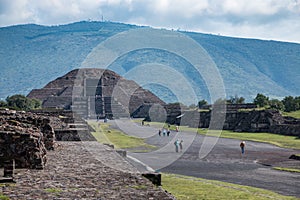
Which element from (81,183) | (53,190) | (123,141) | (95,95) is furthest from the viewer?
(95,95)

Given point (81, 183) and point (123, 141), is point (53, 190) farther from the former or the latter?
point (123, 141)

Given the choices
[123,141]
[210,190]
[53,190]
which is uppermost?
[123,141]

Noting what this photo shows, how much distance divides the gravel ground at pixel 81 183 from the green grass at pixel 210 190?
2.60m

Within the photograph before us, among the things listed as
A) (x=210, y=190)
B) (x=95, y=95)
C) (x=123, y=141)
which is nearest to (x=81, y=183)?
(x=210, y=190)

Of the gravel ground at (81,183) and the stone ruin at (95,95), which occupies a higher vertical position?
the stone ruin at (95,95)

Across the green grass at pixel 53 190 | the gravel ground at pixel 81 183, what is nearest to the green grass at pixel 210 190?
the gravel ground at pixel 81 183

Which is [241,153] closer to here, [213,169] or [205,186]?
[213,169]

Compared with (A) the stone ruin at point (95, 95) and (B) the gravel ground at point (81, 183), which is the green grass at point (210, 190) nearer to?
(B) the gravel ground at point (81, 183)

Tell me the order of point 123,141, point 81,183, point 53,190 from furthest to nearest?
point 123,141 < point 81,183 < point 53,190

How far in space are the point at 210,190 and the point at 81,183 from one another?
7202mm

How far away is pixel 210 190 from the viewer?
16016mm

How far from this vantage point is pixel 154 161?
25.3 meters

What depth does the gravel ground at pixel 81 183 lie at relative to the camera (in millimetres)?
8539

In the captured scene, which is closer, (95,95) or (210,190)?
(210,190)
